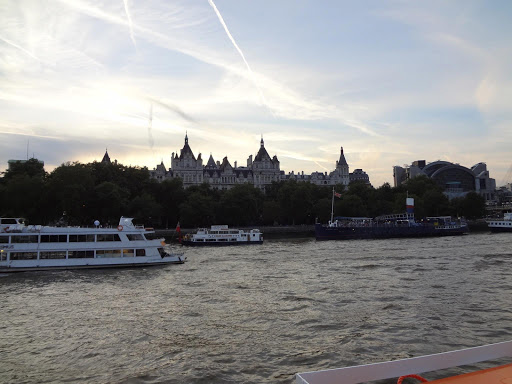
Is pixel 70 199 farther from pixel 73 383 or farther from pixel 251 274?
pixel 73 383

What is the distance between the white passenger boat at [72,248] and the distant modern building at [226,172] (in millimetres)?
128300

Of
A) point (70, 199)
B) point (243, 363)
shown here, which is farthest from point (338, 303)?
point (70, 199)

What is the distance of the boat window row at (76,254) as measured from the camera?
111 ft

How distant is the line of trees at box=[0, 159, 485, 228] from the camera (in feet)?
238

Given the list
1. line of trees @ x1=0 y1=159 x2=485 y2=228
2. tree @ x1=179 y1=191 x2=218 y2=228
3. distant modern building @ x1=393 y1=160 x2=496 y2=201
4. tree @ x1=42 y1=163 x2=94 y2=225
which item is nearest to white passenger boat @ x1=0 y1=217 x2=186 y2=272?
tree @ x1=42 y1=163 x2=94 y2=225

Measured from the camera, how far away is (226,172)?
178 metres

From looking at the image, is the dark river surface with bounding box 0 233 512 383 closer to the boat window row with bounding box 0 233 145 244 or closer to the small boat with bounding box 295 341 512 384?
the boat window row with bounding box 0 233 145 244

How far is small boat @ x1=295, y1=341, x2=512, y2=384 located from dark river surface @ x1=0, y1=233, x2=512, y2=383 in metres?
6.54

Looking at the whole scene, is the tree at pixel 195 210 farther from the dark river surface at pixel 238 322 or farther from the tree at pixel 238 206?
the dark river surface at pixel 238 322

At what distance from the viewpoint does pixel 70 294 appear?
961 inches

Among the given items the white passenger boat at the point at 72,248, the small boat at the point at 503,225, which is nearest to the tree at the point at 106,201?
the white passenger boat at the point at 72,248

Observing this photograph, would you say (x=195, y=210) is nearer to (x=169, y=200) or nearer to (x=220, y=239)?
(x=169, y=200)

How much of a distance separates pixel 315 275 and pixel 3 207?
66.8 meters

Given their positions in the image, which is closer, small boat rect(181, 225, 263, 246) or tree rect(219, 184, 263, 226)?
small boat rect(181, 225, 263, 246)
